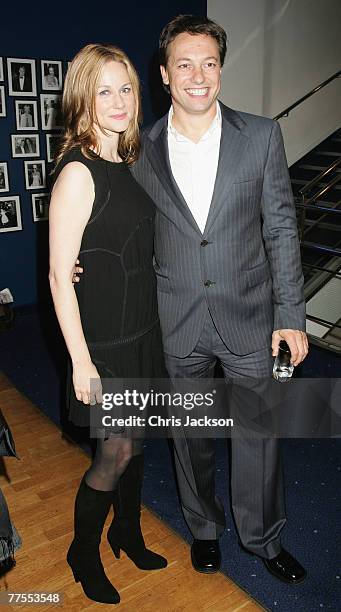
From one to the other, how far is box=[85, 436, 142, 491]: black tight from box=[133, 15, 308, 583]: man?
325 mm

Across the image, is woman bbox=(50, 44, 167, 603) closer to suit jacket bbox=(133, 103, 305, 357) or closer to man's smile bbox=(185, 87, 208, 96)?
suit jacket bbox=(133, 103, 305, 357)

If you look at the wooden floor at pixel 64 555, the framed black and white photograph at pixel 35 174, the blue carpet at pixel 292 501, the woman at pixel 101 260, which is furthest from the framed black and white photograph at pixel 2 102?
the woman at pixel 101 260

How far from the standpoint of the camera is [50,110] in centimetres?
502

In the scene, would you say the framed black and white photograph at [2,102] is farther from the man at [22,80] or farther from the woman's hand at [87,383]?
the woman's hand at [87,383]

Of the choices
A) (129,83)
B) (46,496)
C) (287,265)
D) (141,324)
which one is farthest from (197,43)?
(46,496)

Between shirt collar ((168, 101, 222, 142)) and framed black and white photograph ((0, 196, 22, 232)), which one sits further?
framed black and white photograph ((0, 196, 22, 232))

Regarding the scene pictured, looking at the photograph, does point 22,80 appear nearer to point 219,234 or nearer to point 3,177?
point 3,177

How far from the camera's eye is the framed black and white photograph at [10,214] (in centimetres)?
501

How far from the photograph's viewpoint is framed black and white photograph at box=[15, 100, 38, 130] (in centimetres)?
487

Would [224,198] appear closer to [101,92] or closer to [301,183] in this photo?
[101,92]

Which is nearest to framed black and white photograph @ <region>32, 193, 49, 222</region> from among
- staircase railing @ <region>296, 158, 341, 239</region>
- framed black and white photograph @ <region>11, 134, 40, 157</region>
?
framed black and white photograph @ <region>11, 134, 40, 157</region>

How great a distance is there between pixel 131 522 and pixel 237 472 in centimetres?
44

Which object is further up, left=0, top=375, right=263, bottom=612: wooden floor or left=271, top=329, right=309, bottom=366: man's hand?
left=271, top=329, right=309, bottom=366: man's hand

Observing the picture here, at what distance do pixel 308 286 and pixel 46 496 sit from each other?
4.47 meters
